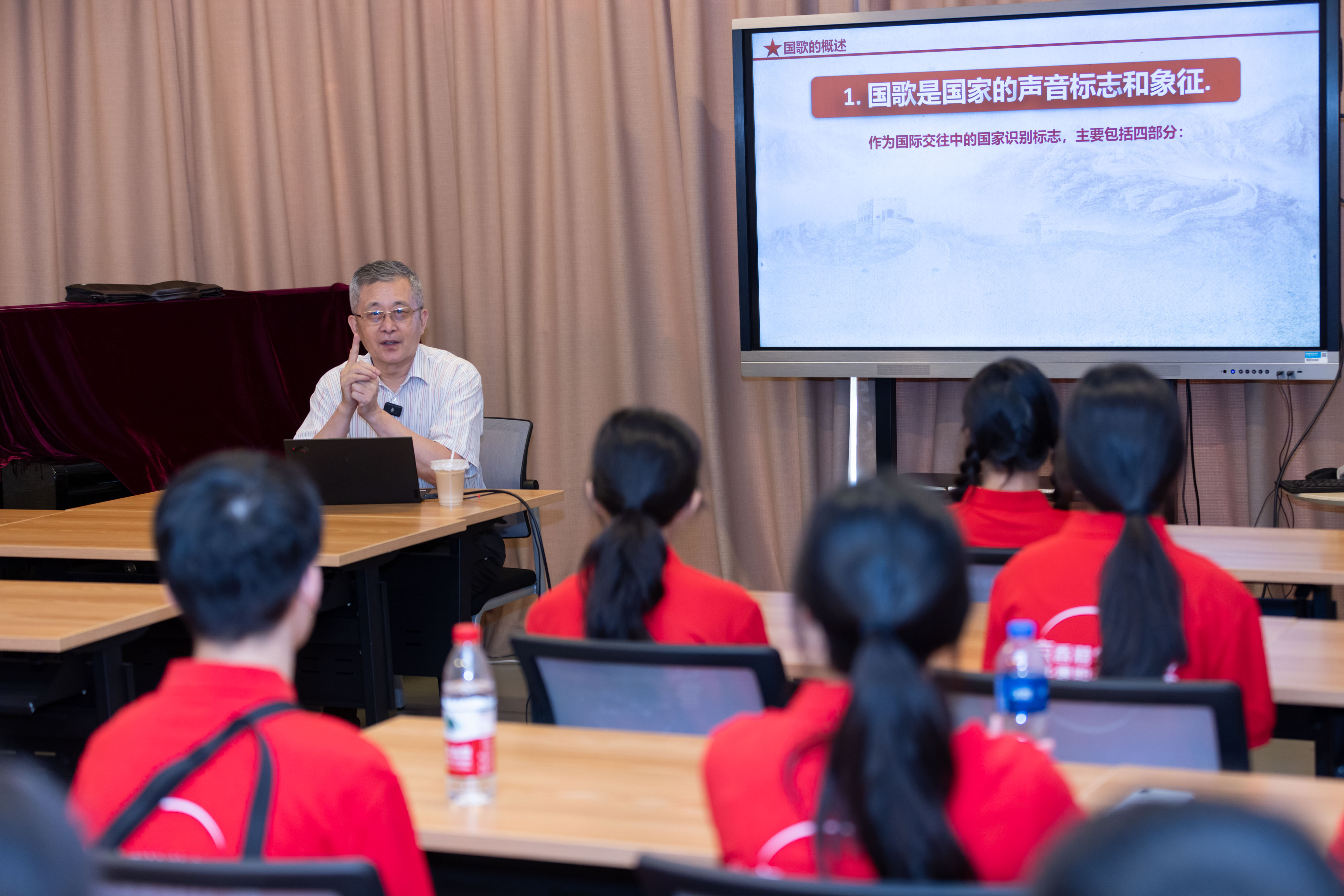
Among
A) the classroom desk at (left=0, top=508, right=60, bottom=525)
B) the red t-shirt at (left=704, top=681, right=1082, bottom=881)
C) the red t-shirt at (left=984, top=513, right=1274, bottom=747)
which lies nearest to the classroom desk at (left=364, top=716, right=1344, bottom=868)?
the red t-shirt at (left=704, top=681, right=1082, bottom=881)

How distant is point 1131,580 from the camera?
5.73 feet

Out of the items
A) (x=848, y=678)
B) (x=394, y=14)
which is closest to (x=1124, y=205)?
(x=394, y=14)

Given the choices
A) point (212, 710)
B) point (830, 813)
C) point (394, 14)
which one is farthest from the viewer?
point (394, 14)

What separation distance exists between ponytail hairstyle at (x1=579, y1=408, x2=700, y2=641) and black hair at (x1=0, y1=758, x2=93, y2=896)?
4.29 feet

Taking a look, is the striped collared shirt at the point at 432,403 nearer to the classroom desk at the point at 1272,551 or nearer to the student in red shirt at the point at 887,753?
the classroom desk at the point at 1272,551

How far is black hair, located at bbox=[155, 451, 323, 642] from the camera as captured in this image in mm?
1246

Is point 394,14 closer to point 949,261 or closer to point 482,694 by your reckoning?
point 949,261

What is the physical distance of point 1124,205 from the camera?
413 centimetres

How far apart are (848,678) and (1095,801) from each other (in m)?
0.52

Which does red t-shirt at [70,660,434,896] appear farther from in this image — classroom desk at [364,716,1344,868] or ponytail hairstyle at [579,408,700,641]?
ponytail hairstyle at [579,408,700,641]

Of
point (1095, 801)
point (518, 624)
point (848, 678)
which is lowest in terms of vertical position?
point (518, 624)

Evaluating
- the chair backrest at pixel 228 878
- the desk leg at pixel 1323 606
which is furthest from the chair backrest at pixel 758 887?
the desk leg at pixel 1323 606

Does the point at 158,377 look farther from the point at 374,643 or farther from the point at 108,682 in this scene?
the point at 108,682

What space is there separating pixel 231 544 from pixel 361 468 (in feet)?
7.63
